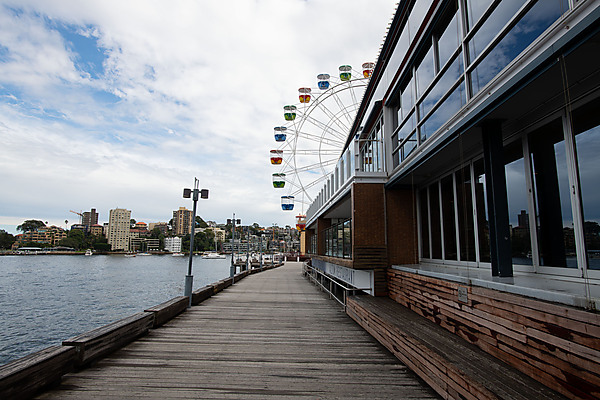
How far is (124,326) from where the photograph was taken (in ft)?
Result: 16.2

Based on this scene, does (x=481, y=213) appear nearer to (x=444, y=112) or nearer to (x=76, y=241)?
(x=444, y=112)

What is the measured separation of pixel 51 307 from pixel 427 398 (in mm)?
26045

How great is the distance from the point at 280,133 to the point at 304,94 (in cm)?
404

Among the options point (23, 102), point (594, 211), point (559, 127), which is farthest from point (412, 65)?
point (23, 102)

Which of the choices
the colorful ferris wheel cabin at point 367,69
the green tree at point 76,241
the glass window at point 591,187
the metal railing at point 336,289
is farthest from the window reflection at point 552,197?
the green tree at point 76,241

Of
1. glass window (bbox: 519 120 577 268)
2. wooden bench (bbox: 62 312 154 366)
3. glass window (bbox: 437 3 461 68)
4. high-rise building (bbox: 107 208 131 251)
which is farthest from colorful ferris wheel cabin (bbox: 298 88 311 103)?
high-rise building (bbox: 107 208 131 251)

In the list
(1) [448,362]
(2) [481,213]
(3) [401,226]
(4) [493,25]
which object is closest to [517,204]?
(2) [481,213]

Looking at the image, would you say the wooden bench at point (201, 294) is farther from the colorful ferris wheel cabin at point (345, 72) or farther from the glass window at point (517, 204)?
the colorful ferris wheel cabin at point (345, 72)

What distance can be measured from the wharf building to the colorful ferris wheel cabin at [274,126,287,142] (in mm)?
20842

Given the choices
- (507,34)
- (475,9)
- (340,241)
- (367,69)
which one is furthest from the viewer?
(367,69)

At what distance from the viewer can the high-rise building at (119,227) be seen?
149 metres

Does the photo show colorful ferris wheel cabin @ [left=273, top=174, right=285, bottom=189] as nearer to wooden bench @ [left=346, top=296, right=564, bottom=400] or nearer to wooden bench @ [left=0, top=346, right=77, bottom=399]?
wooden bench @ [left=346, top=296, right=564, bottom=400]

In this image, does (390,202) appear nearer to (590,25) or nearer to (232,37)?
(590,25)

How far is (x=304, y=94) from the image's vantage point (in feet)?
88.5
